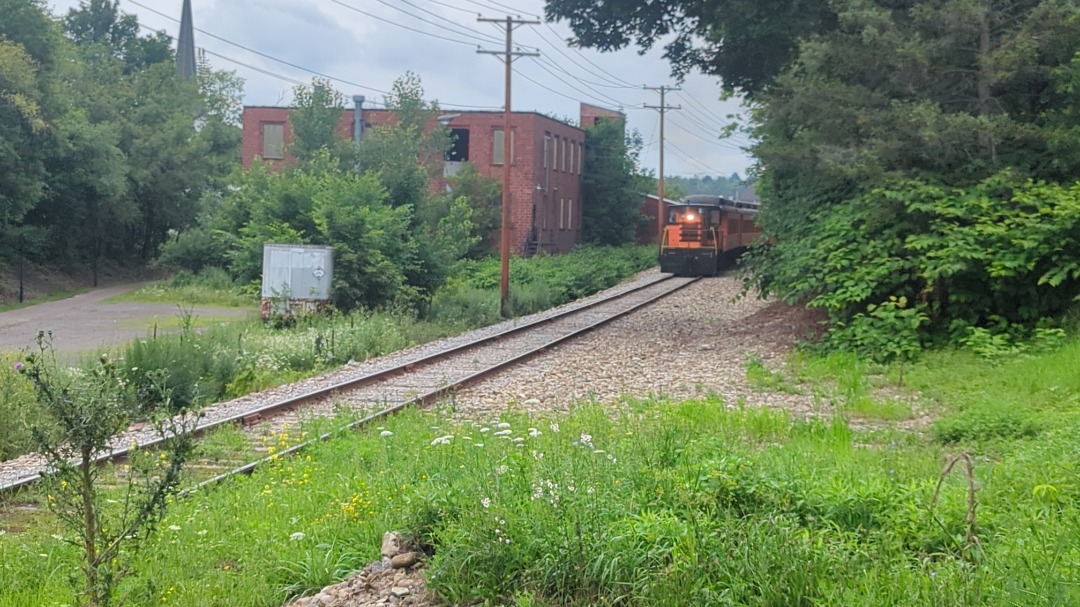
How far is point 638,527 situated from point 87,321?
28378mm

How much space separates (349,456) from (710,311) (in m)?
20.4

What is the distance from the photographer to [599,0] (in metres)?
23.8

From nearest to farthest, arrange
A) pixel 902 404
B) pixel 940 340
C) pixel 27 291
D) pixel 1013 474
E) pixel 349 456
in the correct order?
pixel 1013 474, pixel 349 456, pixel 902 404, pixel 940 340, pixel 27 291

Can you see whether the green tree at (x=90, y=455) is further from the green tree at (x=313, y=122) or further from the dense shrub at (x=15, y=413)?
the green tree at (x=313, y=122)

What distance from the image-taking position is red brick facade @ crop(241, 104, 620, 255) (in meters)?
53.5

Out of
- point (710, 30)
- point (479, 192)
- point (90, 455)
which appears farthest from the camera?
point (479, 192)

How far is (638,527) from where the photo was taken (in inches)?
208

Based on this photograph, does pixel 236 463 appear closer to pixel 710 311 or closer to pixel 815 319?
pixel 815 319

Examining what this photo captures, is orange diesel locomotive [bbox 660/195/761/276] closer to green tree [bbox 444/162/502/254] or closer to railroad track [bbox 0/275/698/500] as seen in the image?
green tree [bbox 444/162/502/254]

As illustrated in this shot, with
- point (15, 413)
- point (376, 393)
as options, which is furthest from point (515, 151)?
point (15, 413)

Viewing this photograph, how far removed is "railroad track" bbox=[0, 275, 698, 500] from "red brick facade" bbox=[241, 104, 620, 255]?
29.5 meters

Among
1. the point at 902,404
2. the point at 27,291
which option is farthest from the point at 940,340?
the point at 27,291

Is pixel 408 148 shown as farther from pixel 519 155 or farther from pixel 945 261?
pixel 945 261

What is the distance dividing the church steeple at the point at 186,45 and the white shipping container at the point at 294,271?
66682mm
